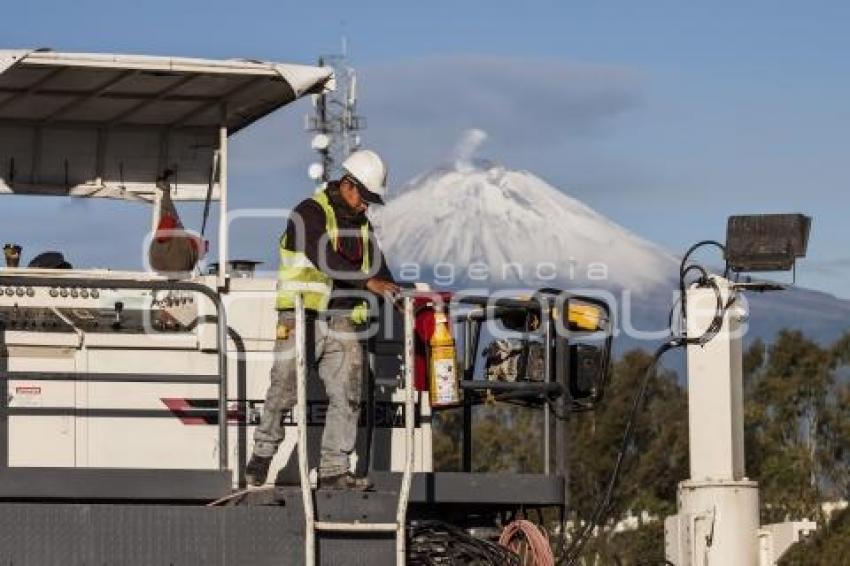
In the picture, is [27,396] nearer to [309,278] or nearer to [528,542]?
[309,278]

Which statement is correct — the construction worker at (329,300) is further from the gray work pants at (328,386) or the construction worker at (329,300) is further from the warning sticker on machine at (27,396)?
the warning sticker on machine at (27,396)

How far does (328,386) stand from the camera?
491 inches

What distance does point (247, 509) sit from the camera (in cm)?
1195

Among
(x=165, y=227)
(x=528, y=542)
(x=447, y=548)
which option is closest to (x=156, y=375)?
(x=447, y=548)

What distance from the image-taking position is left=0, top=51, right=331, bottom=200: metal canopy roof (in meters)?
13.2

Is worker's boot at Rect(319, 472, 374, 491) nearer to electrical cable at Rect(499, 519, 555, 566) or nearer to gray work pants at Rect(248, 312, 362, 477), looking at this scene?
gray work pants at Rect(248, 312, 362, 477)

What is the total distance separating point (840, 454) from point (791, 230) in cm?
5018

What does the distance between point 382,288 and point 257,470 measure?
1245 millimetres

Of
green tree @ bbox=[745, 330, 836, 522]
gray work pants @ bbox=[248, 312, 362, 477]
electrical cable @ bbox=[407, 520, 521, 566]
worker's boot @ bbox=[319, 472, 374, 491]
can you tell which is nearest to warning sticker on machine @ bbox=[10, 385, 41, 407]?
gray work pants @ bbox=[248, 312, 362, 477]

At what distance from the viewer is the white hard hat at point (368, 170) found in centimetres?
1273

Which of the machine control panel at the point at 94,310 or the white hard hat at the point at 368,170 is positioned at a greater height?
the white hard hat at the point at 368,170

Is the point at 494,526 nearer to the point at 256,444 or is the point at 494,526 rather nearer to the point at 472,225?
the point at 256,444

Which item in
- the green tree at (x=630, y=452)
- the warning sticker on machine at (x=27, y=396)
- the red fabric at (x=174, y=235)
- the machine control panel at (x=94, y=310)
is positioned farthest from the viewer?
the green tree at (x=630, y=452)

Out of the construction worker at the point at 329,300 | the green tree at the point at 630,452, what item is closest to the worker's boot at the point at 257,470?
the construction worker at the point at 329,300
